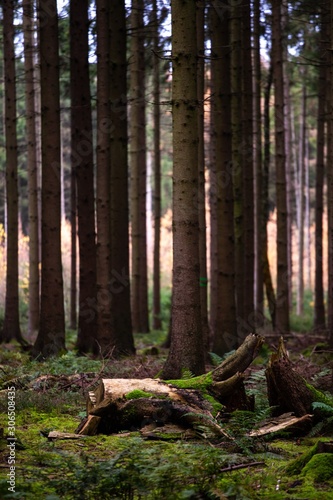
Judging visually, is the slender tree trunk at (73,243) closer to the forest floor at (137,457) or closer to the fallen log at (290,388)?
the forest floor at (137,457)

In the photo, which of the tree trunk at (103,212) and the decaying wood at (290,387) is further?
the tree trunk at (103,212)

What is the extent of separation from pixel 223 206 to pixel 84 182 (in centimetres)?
311

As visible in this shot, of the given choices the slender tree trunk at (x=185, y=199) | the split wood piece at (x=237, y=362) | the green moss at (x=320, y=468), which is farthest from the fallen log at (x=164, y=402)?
the green moss at (x=320, y=468)

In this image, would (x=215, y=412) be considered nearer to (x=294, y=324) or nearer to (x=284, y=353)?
(x=284, y=353)

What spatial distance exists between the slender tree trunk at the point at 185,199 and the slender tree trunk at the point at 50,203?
4.83m

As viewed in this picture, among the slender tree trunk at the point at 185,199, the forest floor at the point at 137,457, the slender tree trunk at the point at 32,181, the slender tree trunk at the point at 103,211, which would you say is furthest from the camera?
the slender tree trunk at the point at 32,181

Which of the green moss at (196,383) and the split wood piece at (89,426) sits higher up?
the green moss at (196,383)

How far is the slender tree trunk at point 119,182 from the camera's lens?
560 inches

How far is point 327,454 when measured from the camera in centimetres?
571

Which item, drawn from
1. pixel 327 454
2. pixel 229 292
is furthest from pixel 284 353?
pixel 229 292

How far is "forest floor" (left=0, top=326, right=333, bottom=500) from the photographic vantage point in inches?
192

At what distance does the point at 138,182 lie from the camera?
68.6 ft

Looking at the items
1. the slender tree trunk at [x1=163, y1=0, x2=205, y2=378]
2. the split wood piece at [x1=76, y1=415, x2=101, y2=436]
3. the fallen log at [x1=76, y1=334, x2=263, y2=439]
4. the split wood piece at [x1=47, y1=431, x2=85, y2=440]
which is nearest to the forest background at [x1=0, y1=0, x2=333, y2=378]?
the slender tree trunk at [x1=163, y1=0, x2=205, y2=378]

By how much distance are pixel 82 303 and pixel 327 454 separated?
Answer: 9486 millimetres
